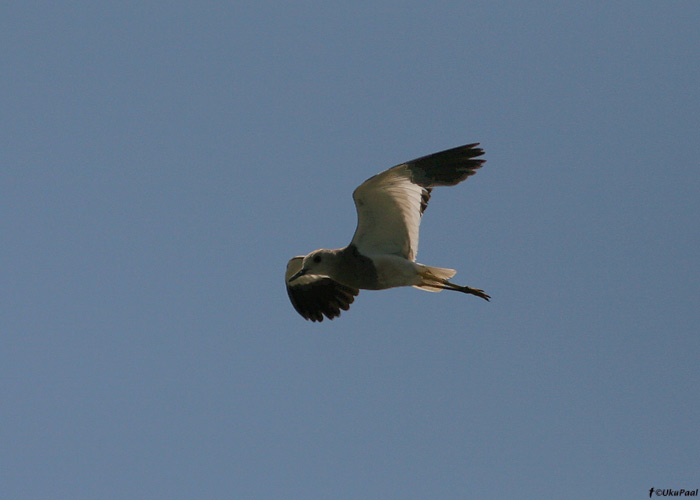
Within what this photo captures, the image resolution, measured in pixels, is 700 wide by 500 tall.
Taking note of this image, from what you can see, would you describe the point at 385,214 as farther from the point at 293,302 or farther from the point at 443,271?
the point at 293,302

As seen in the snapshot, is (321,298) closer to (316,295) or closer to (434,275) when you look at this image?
(316,295)

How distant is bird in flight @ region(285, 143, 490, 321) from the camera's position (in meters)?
11.0

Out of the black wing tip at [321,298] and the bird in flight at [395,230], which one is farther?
the black wing tip at [321,298]

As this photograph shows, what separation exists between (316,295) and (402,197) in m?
2.64

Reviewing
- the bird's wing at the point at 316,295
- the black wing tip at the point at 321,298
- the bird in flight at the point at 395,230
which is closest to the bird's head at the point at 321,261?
the bird in flight at the point at 395,230

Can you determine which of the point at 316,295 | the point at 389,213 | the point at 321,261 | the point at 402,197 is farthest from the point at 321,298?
the point at 402,197

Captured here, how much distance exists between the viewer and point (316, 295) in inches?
523

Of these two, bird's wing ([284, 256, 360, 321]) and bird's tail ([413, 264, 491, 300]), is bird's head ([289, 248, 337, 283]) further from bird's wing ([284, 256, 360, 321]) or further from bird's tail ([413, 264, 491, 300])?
bird's wing ([284, 256, 360, 321])

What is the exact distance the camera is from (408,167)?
11117mm

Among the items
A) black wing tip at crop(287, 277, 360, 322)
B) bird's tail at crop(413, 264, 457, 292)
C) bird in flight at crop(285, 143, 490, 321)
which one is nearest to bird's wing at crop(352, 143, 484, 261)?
bird in flight at crop(285, 143, 490, 321)

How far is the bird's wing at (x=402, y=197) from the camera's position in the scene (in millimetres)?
10961

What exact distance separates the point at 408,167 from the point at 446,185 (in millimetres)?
528

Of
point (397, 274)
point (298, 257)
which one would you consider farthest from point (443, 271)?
point (298, 257)

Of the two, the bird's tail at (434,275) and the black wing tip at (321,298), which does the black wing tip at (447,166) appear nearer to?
the bird's tail at (434,275)
